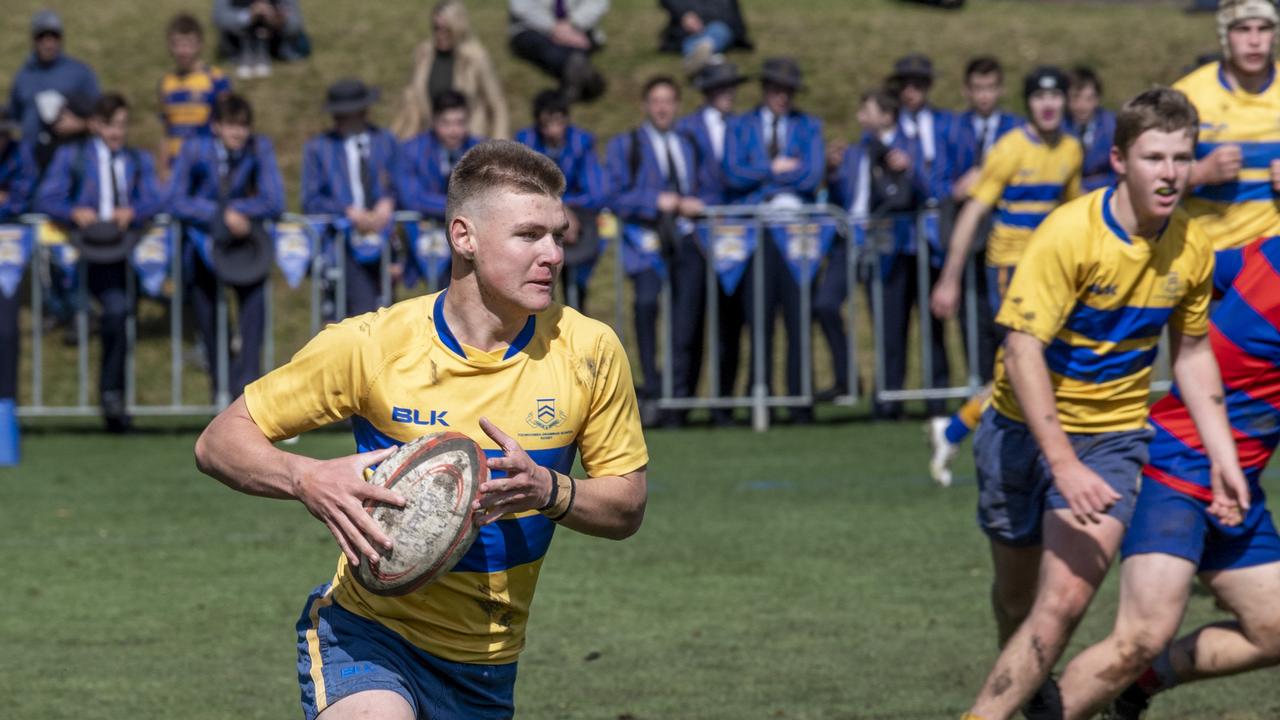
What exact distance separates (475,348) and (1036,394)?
1932 millimetres

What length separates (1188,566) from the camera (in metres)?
5.98

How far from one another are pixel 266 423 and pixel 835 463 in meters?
8.02

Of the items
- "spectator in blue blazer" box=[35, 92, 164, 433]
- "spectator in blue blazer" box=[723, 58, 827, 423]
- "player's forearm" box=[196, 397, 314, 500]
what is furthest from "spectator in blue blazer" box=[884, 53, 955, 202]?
"player's forearm" box=[196, 397, 314, 500]

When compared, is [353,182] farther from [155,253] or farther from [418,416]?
[418,416]

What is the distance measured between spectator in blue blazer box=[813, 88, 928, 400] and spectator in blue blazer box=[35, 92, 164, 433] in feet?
16.0

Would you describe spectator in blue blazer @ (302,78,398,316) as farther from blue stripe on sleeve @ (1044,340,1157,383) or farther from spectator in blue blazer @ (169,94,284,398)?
blue stripe on sleeve @ (1044,340,1157,383)

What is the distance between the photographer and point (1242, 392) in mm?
6402

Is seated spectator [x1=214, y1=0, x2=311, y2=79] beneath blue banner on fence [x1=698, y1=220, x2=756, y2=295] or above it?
above

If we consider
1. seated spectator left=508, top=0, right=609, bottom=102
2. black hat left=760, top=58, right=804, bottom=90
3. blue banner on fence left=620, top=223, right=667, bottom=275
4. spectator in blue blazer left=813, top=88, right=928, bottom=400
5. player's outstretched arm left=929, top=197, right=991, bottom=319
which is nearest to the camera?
player's outstretched arm left=929, top=197, right=991, bottom=319

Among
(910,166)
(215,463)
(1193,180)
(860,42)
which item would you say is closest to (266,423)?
(215,463)

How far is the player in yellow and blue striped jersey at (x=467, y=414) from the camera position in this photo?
15.2ft

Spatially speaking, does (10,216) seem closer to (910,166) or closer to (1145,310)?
(910,166)

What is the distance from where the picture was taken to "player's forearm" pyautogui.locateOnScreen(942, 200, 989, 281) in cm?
1132

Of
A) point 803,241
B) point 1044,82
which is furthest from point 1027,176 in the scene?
point 803,241
